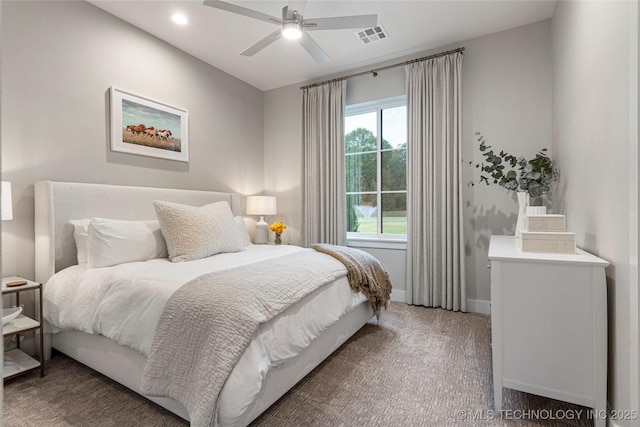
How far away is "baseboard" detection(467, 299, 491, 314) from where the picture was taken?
332 cm

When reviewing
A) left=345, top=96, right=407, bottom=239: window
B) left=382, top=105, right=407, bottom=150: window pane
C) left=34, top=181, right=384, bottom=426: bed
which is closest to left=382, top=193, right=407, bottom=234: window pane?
left=345, top=96, right=407, bottom=239: window

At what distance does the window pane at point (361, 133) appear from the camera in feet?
13.4

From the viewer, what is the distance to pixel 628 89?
1.47m

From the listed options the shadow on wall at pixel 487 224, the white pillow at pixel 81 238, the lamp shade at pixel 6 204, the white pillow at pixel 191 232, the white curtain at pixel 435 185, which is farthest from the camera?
the white curtain at pixel 435 185

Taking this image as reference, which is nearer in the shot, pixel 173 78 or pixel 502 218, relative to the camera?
pixel 502 218

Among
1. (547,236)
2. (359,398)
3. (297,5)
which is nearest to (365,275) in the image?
(359,398)

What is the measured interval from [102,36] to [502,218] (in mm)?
3881

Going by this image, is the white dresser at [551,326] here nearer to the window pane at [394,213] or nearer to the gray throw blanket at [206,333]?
the gray throw blanket at [206,333]

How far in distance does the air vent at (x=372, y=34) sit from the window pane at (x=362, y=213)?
1.64 metres

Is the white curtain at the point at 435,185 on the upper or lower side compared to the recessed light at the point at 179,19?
lower

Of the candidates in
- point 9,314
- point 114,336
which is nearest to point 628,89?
point 114,336

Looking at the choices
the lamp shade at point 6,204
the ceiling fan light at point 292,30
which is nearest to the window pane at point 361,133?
the ceiling fan light at point 292,30

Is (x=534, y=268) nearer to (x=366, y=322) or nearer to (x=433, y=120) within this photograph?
(x=366, y=322)

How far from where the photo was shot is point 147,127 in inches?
126
